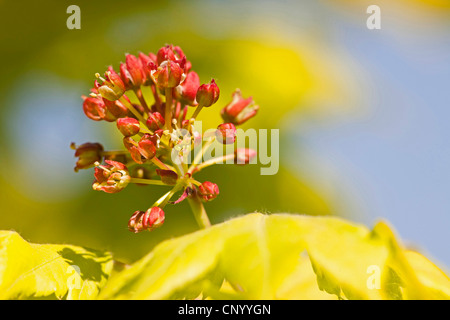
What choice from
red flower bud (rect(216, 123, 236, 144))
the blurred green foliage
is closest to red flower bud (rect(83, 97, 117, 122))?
red flower bud (rect(216, 123, 236, 144))

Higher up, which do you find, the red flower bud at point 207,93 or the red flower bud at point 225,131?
the red flower bud at point 207,93

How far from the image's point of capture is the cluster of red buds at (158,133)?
108 cm

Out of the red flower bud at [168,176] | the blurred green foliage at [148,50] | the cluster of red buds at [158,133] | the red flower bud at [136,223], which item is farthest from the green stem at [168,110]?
the blurred green foliage at [148,50]

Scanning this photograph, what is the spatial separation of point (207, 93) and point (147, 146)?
198 millimetres

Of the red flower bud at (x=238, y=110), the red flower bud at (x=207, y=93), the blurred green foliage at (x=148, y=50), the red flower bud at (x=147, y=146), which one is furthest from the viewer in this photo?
the blurred green foliage at (x=148, y=50)

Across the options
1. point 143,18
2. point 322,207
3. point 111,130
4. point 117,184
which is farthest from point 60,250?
point 143,18

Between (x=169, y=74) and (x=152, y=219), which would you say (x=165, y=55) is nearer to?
(x=169, y=74)

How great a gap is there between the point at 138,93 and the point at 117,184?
23 centimetres

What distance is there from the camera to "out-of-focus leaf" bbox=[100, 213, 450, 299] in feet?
2.59

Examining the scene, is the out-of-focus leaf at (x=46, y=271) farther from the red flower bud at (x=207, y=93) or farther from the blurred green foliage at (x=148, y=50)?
the blurred green foliage at (x=148, y=50)

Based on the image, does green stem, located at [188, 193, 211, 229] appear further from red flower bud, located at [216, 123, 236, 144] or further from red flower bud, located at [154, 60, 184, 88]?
red flower bud, located at [154, 60, 184, 88]

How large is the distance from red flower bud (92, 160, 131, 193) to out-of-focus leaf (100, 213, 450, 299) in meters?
0.28

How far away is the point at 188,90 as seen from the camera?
1.18m

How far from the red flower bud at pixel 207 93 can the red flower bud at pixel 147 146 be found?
0.16m
